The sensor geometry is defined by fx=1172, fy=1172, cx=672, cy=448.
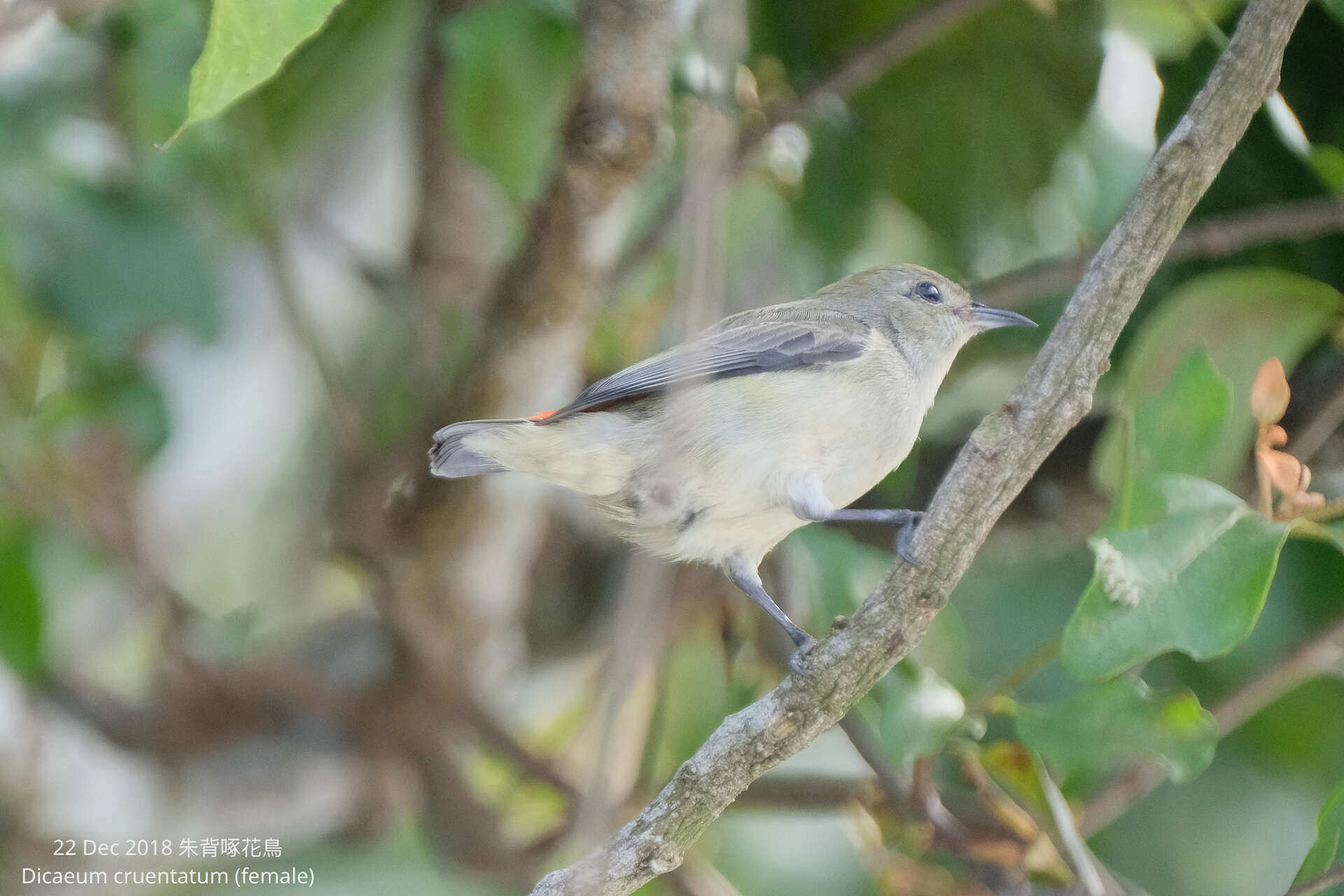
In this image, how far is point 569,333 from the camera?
2564 mm

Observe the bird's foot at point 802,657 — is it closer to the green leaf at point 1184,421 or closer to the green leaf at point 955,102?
the green leaf at point 1184,421

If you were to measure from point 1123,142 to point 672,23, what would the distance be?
1.00m

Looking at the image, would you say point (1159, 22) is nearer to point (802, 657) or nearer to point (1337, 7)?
point (1337, 7)

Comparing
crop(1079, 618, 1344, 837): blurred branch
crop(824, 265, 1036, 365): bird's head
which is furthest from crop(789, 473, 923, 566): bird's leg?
crop(1079, 618, 1344, 837): blurred branch

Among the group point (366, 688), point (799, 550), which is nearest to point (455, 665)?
point (366, 688)

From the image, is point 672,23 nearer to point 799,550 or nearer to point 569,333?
point 569,333

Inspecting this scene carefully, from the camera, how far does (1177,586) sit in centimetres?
150

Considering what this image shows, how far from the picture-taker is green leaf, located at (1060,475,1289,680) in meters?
1.46

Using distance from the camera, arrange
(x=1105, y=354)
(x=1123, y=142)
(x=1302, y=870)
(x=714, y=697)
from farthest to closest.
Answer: (x=714, y=697) → (x=1123, y=142) → (x=1302, y=870) → (x=1105, y=354)

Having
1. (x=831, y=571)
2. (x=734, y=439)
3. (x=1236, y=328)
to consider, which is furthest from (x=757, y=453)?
(x=1236, y=328)

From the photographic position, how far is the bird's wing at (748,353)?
6.37ft

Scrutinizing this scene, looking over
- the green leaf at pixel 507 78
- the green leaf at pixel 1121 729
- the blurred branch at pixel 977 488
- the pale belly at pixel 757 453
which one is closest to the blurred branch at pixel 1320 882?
the green leaf at pixel 1121 729

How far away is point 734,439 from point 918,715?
0.53 metres

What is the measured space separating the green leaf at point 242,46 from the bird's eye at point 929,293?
4.47ft
